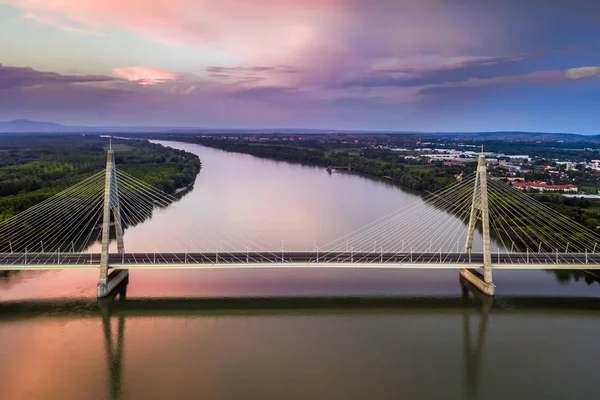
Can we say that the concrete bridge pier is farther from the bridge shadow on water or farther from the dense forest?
the dense forest

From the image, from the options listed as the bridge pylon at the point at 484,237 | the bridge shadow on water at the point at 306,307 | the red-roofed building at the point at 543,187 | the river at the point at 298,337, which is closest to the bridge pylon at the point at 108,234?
the bridge shadow on water at the point at 306,307

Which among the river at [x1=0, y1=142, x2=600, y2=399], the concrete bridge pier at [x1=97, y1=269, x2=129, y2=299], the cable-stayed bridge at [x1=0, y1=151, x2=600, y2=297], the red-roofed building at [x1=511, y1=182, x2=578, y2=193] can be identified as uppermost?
the red-roofed building at [x1=511, y1=182, x2=578, y2=193]

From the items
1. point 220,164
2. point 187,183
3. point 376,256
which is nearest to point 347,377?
point 376,256

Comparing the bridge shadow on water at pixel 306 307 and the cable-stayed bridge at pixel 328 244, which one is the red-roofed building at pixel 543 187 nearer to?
the cable-stayed bridge at pixel 328 244

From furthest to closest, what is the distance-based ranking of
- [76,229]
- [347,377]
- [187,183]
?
1. [187,183]
2. [76,229]
3. [347,377]

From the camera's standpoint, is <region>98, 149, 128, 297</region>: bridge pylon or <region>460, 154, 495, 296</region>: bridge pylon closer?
<region>98, 149, 128, 297</region>: bridge pylon

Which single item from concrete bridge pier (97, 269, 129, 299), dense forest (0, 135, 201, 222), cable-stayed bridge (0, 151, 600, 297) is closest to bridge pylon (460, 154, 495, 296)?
cable-stayed bridge (0, 151, 600, 297)

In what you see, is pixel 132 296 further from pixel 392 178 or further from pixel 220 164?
pixel 220 164
